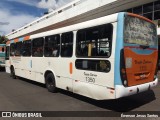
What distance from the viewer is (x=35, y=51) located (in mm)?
10477

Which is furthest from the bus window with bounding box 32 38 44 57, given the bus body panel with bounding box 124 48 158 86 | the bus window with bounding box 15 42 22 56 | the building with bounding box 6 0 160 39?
the building with bounding box 6 0 160 39

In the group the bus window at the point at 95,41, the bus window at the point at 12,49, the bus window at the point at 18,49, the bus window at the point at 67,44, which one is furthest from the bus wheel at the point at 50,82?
the bus window at the point at 12,49

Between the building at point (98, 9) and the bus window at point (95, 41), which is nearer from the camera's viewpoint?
the bus window at point (95, 41)

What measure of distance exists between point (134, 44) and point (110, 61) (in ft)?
3.11

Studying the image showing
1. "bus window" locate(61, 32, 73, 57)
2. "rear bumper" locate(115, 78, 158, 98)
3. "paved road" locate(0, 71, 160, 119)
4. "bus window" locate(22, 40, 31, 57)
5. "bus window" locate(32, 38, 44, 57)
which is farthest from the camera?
"bus window" locate(22, 40, 31, 57)

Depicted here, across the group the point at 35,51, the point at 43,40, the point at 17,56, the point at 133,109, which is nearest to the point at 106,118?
the point at 133,109

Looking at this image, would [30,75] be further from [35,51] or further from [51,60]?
[51,60]

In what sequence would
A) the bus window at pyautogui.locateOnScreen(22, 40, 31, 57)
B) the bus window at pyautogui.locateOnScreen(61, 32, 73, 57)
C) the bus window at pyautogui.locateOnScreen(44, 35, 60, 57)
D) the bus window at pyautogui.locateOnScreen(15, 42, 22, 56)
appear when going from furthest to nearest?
the bus window at pyautogui.locateOnScreen(15, 42, 22, 56) → the bus window at pyautogui.locateOnScreen(22, 40, 31, 57) → the bus window at pyautogui.locateOnScreen(44, 35, 60, 57) → the bus window at pyautogui.locateOnScreen(61, 32, 73, 57)

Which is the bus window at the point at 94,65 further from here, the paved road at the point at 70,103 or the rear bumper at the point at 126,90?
the paved road at the point at 70,103

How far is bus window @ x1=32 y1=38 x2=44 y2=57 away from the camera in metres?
9.84

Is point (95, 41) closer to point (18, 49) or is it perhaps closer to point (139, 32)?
point (139, 32)

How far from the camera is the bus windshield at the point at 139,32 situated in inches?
237

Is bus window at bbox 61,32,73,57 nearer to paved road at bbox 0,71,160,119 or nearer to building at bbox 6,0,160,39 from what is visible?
paved road at bbox 0,71,160,119

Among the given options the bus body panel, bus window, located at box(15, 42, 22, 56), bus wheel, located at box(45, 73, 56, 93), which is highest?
bus window, located at box(15, 42, 22, 56)
